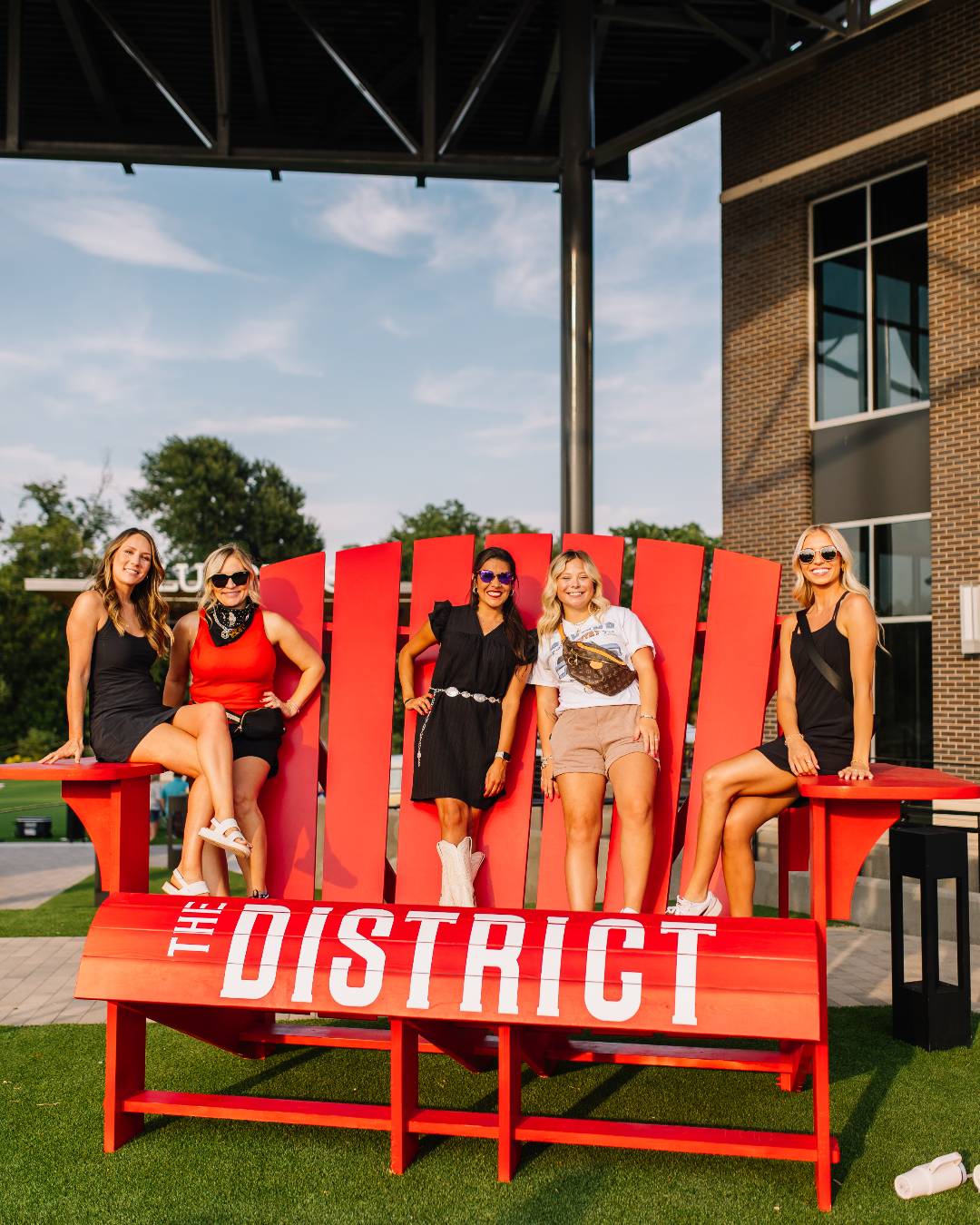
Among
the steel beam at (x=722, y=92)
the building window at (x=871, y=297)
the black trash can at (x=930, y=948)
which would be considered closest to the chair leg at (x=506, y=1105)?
the black trash can at (x=930, y=948)

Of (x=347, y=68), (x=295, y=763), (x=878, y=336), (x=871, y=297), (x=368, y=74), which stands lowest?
(x=295, y=763)

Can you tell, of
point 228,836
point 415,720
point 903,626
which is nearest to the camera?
point 228,836

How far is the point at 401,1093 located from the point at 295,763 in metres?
1.50

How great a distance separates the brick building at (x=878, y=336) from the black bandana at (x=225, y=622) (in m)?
11.1

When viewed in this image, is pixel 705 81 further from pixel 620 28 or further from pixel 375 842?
pixel 375 842

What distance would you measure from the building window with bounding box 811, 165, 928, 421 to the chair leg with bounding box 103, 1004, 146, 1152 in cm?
1312

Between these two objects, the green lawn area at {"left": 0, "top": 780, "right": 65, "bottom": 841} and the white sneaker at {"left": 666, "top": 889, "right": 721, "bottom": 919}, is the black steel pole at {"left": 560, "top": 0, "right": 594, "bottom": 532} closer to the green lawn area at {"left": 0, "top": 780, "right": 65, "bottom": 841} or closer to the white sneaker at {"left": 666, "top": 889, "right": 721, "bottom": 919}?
the white sneaker at {"left": 666, "top": 889, "right": 721, "bottom": 919}

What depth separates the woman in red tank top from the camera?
4.29 meters

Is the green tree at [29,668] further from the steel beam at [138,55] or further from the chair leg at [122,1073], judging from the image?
the chair leg at [122,1073]

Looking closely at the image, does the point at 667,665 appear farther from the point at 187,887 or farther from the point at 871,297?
the point at 871,297

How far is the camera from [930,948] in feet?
16.8

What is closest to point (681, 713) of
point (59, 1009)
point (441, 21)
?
point (59, 1009)

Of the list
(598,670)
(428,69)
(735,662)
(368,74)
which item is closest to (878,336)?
(428,69)

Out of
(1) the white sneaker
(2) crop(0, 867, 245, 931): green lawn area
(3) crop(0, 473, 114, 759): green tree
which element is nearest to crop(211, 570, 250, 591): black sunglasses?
(1) the white sneaker
